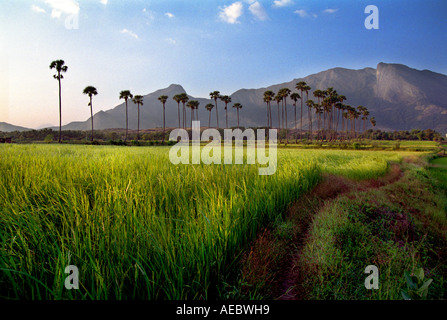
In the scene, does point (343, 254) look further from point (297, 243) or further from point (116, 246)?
point (116, 246)

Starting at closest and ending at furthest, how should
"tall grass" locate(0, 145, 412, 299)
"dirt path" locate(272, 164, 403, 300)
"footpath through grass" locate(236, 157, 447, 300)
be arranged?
"tall grass" locate(0, 145, 412, 299), "footpath through grass" locate(236, 157, 447, 300), "dirt path" locate(272, 164, 403, 300)

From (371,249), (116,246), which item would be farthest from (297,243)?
(116,246)

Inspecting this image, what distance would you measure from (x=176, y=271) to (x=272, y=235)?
2052 mm

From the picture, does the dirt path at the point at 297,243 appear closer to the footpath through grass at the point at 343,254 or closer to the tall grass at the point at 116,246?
the footpath through grass at the point at 343,254

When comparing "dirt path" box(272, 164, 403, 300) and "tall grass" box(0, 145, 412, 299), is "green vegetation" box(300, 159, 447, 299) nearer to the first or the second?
"dirt path" box(272, 164, 403, 300)

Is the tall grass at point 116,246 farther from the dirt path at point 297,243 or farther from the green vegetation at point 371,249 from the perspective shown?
the green vegetation at point 371,249

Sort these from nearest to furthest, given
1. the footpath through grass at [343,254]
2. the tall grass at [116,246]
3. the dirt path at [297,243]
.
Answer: the tall grass at [116,246] < the footpath through grass at [343,254] < the dirt path at [297,243]

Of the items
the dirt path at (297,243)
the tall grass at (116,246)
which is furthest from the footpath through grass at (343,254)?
the tall grass at (116,246)

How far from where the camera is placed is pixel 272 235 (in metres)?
3.36

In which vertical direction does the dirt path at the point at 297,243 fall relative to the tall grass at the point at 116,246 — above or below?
below

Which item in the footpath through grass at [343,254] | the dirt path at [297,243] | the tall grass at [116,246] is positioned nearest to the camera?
the tall grass at [116,246]

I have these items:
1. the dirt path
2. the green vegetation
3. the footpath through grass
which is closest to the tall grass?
the footpath through grass

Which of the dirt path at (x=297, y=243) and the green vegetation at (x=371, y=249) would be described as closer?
the green vegetation at (x=371, y=249)
